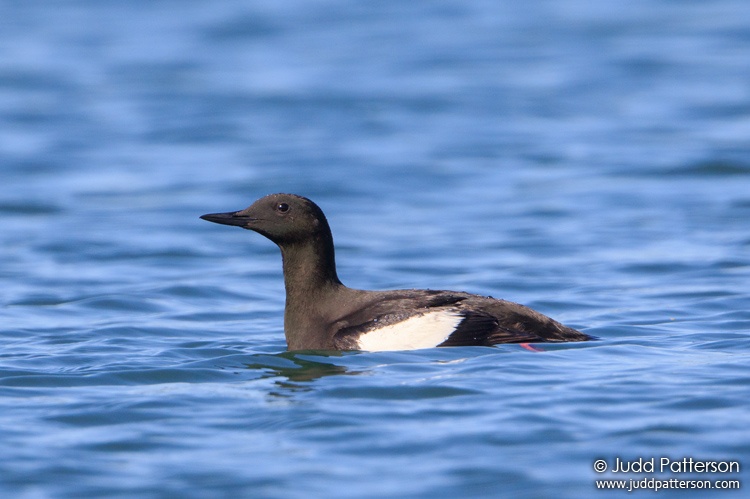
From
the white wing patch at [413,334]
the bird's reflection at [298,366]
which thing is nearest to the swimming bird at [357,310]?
the white wing patch at [413,334]

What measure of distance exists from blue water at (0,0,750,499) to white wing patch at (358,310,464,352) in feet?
0.38

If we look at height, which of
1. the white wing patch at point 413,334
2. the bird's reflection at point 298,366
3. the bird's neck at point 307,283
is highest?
the bird's neck at point 307,283

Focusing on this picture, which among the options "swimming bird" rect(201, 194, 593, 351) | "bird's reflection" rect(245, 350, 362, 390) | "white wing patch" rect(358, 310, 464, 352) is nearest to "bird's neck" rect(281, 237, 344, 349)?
"swimming bird" rect(201, 194, 593, 351)

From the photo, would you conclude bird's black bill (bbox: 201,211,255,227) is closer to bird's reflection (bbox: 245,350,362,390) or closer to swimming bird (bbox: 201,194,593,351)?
swimming bird (bbox: 201,194,593,351)

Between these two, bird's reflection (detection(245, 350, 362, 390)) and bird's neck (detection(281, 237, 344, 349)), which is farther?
bird's neck (detection(281, 237, 344, 349))

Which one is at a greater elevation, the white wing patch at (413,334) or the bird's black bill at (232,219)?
the bird's black bill at (232,219)

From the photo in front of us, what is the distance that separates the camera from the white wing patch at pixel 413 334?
8609 mm

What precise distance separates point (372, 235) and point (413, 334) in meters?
6.12

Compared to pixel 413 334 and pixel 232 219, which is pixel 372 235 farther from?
pixel 413 334

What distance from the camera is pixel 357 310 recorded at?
8938 millimetres

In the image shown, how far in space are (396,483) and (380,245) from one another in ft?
26.0

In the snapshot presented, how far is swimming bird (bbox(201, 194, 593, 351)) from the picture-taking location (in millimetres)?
8648

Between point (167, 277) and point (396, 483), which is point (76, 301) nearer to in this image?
point (167, 277)

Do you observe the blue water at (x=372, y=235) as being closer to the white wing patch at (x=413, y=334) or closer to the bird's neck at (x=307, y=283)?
the white wing patch at (x=413, y=334)
